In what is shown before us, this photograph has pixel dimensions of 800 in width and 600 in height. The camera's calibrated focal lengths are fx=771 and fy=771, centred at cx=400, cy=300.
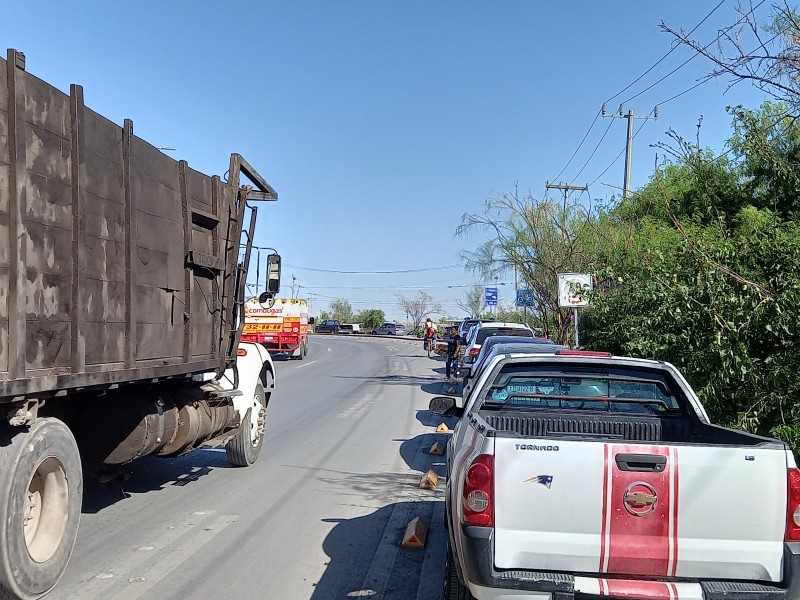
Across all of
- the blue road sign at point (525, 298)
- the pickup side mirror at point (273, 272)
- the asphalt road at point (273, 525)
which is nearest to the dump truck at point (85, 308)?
the asphalt road at point (273, 525)

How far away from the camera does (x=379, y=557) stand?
591 cm

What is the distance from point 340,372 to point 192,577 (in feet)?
70.9

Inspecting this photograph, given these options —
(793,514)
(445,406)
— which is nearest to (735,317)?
(445,406)

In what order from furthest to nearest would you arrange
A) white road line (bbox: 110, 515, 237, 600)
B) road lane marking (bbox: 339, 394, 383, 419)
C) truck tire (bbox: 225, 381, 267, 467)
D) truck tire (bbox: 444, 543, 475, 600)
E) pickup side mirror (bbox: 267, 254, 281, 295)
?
road lane marking (bbox: 339, 394, 383, 419), pickup side mirror (bbox: 267, 254, 281, 295), truck tire (bbox: 225, 381, 267, 467), white road line (bbox: 110, 515, 237, 600), truck tire (bbox: 444, 543, 475, 600)

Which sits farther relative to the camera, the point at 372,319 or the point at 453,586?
the point at 372,319

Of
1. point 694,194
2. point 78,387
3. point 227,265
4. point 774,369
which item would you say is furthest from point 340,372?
point 78,387

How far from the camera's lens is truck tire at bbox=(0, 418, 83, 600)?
14.0ft

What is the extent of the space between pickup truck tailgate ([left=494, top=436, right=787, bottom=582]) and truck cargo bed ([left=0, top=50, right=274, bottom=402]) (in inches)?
107

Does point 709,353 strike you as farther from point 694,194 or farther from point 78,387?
point 694,194

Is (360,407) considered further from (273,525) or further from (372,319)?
(372,319)

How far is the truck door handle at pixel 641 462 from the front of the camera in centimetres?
371

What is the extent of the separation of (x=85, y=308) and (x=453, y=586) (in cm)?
288

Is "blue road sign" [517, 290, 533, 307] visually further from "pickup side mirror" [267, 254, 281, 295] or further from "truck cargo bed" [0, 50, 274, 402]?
"truck cargo bed" [0, 50, 274, 402]

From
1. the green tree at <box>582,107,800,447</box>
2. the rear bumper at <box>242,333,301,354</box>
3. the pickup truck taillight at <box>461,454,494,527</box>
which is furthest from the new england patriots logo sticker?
the rear bumper at <box>242,333,301,354</box>
